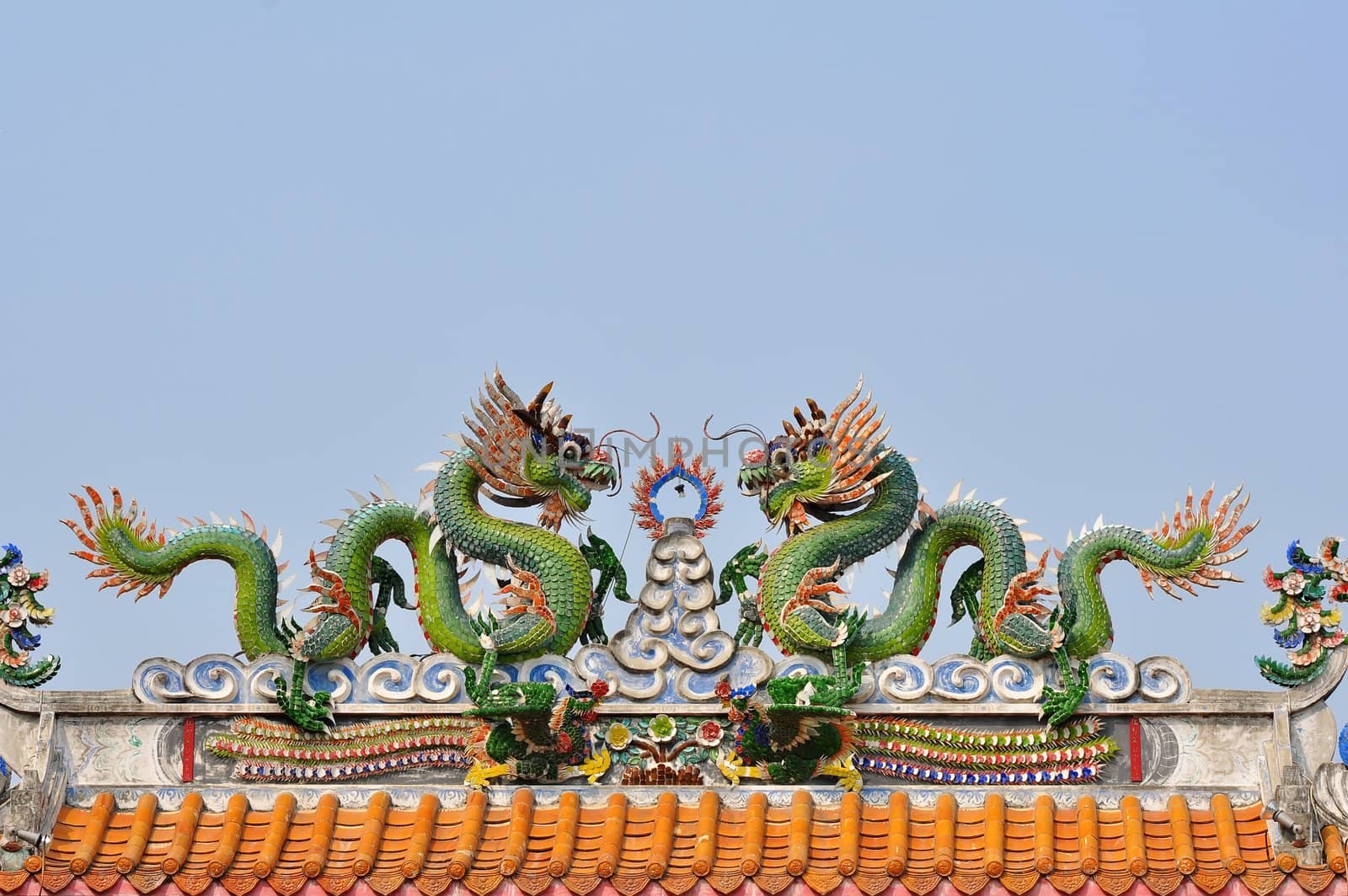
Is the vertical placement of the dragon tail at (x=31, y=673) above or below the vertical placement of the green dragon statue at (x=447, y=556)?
below

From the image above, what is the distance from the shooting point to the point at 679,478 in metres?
16.0

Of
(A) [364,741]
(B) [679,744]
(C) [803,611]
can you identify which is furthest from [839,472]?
(A) [364,741]

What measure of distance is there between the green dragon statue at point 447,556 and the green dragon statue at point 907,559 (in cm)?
103

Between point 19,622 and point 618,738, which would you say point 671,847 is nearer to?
point 618,738

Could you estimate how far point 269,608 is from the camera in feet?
51.5

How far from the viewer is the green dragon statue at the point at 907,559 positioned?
15.3 meters

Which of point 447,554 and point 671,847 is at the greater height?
point 447,554

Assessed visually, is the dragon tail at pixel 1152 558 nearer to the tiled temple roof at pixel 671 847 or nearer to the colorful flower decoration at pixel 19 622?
the tiled temple roof at pixel 671 847

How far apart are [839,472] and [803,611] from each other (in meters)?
1.02

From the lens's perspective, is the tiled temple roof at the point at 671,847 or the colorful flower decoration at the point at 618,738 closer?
the tiled temple roof at the point at 671,847

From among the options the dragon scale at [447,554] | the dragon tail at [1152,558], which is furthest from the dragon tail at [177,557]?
the dragon tail at [1152,558]

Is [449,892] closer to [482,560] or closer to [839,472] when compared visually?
[482,560]

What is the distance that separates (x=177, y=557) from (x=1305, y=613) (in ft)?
21.8

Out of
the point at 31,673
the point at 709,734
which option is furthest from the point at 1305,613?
the point at 31,673
